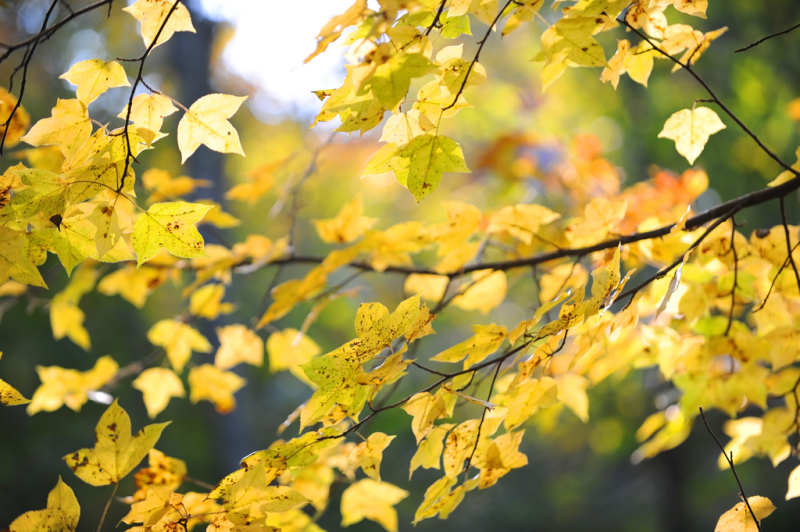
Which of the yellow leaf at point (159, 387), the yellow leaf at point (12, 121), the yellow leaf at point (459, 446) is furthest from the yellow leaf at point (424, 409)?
the yellow leaf at point (159, 387)

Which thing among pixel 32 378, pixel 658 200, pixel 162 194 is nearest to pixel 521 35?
pixel 658 200

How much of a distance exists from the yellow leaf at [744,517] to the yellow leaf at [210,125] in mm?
722

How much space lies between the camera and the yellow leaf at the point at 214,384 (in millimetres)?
1107

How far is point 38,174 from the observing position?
17.8 inches

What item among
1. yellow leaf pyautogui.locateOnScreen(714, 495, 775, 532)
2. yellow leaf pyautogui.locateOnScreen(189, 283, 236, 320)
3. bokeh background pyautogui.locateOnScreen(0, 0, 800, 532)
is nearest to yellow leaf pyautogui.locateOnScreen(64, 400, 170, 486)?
yellow leaf pyautogui.locateOnScreen(189, 283, 236, 320)

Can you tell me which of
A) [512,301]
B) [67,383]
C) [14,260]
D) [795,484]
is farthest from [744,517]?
[512,301]

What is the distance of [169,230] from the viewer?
19.7 inches

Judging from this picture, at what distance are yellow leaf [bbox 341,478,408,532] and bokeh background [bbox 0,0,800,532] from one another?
184cm

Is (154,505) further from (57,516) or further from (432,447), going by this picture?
(432,447)

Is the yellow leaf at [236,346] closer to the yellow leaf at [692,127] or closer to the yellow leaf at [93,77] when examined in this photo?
the yellow leaf at [93,77]

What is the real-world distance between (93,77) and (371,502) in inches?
30.0

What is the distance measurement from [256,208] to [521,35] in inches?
149

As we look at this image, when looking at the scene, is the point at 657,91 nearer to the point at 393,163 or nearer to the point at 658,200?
the point at 658,200

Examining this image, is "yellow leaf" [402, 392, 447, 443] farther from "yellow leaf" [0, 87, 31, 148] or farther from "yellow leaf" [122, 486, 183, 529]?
"yellow leaf" [0, 87, 31, 148]
